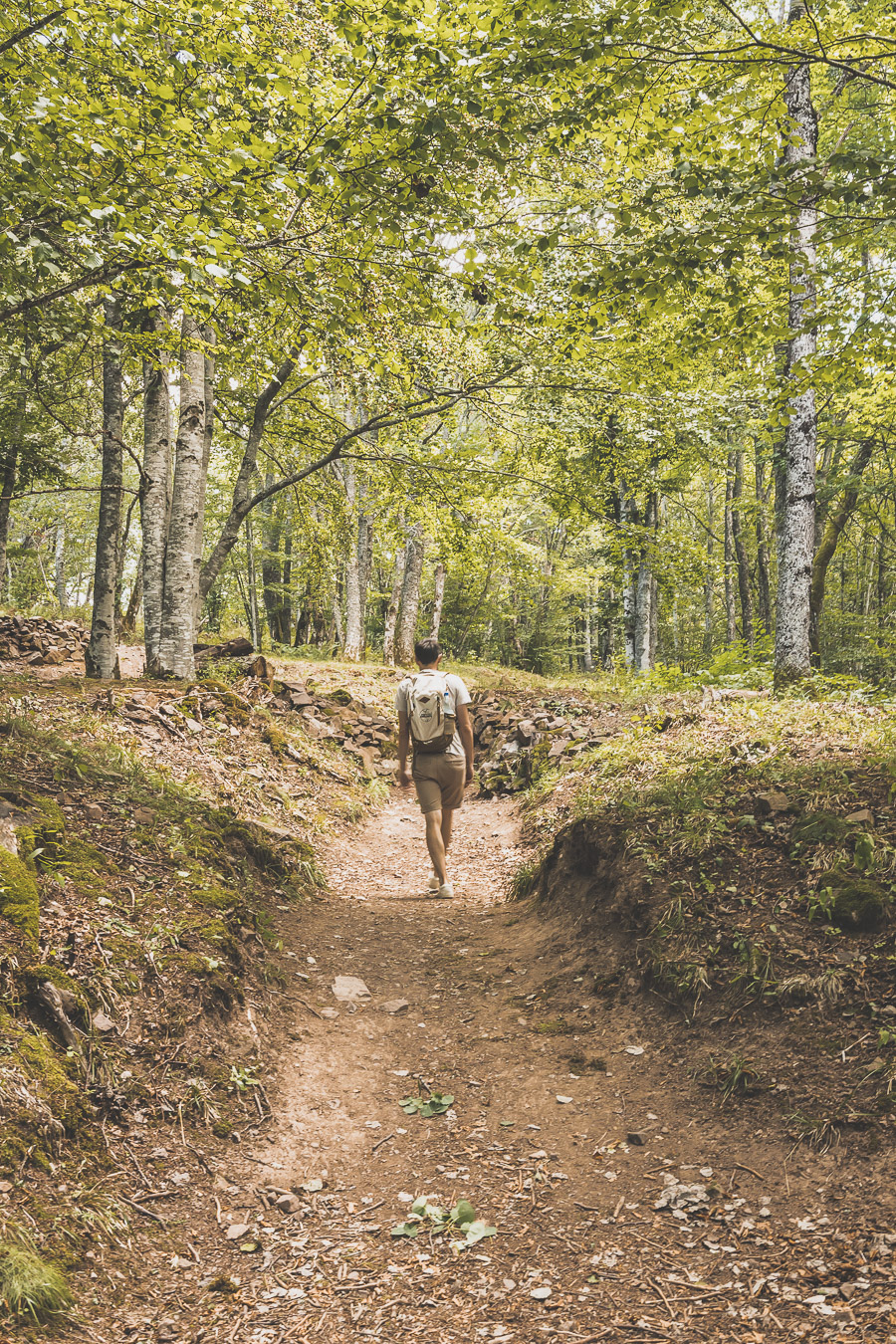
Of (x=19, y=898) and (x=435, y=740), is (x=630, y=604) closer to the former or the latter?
(x=435, y=740)

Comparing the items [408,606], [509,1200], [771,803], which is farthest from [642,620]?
[509,1200]

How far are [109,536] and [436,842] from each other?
6467mm

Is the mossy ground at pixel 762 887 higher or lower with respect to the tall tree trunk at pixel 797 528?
lower

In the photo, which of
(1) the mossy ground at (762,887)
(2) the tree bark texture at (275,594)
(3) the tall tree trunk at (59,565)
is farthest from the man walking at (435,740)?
(3) the tall tree trunk at (59,565)

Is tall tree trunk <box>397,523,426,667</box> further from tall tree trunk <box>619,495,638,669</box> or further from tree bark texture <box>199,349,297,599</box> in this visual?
tree bark texture <box>199,349,297,599</box>

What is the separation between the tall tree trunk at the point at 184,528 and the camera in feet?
30.6

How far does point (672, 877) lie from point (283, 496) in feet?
41.3

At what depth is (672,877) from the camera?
479cm

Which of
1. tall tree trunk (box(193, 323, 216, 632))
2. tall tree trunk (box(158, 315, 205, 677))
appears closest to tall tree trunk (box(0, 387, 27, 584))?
tall tree trunk (box(158, 315, 205, 677))

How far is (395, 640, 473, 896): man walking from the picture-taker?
272 inches

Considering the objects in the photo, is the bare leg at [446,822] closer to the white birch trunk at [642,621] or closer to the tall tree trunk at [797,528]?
the tall tree trunk at [797,528]

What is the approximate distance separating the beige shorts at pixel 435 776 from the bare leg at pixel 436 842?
0.08m

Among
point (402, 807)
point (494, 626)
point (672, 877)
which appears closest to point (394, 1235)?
point (672, 877)

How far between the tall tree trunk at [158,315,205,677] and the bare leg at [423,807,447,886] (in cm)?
458
